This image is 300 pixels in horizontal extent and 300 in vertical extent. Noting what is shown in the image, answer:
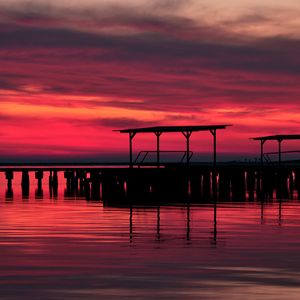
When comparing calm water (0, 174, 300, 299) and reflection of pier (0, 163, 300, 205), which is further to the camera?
reflection of pier (0, 163, 300, 205)

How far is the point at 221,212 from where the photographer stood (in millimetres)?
40062

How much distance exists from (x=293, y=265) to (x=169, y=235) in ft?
26.9

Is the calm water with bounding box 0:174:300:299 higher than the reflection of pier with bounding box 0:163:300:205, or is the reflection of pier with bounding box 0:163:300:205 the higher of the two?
the reflection of pier with bounding box 0:163:300:205

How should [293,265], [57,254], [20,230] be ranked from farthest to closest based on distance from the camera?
[20,230], [57,254], [293,265]

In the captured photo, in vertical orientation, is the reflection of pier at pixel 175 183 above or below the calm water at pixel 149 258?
above

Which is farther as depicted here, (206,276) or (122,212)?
(122,212)

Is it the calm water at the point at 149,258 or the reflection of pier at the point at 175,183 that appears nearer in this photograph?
the calm water at the point at 149,258

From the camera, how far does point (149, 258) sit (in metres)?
20.5

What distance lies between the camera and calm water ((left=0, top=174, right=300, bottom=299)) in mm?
15977

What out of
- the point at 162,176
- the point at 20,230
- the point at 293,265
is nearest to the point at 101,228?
the point at 20,230

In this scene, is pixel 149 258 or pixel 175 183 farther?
pixel 175 183

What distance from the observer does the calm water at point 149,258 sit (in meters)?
16.0

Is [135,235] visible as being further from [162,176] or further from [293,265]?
[162,176]

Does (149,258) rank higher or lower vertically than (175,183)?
lower
